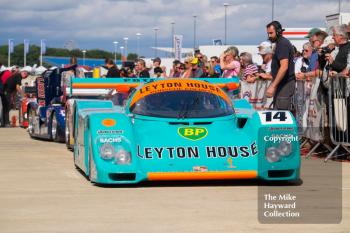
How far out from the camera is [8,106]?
25.6 metres

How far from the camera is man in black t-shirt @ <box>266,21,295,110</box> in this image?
12570mm

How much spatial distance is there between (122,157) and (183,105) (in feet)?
4.45

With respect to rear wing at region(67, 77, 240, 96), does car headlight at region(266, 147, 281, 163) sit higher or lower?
lower

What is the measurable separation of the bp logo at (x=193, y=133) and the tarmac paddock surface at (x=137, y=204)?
556 mm

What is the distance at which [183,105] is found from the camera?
11.0 meters

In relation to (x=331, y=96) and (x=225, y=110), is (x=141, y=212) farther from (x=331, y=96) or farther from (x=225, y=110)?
(x=331, y=96)

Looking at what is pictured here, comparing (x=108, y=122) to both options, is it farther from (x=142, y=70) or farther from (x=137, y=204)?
(x=142, y=70)

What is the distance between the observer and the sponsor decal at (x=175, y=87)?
1132cm

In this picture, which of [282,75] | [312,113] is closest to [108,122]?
[282,75]

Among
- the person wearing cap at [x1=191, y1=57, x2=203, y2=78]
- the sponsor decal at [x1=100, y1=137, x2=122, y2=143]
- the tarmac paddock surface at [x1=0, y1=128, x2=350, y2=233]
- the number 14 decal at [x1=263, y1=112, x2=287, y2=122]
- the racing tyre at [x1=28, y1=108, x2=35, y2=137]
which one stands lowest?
the racing tyre at [x1=28, y1=108, x2=35, y2=137]

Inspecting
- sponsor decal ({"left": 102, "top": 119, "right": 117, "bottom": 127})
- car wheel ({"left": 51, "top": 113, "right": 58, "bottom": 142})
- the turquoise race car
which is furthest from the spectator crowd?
car wheel ({"left": 51, "top": 113, "right": 58, "bottom": 142})

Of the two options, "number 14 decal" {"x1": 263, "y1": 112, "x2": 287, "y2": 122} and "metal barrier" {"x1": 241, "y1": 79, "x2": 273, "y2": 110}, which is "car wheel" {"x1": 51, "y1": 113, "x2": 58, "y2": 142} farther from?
"number 14 decal" {"x1": 263, "y1": 112, "x2": 287, "y2": 122}

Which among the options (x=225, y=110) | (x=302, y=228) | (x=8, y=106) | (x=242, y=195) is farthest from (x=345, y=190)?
(x=8, y=106)

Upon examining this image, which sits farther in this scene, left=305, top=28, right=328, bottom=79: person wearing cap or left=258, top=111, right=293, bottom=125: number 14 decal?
left=305, top=28, right=328, bottom=79: person wearing cap
